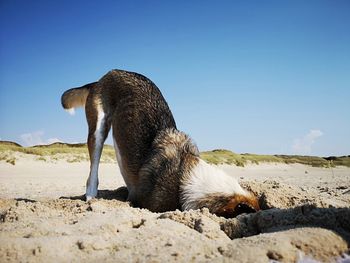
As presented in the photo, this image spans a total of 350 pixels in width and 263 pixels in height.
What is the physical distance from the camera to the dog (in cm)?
438

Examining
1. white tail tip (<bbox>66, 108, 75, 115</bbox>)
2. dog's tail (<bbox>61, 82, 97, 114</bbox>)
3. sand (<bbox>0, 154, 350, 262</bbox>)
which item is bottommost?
sand (<bbox>0, 154, 350, 262</bbox>)

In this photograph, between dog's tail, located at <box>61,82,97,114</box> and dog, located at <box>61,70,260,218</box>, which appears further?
dog's tail, located at <box>61,82,97,114</box>

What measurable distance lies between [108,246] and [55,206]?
2396mm

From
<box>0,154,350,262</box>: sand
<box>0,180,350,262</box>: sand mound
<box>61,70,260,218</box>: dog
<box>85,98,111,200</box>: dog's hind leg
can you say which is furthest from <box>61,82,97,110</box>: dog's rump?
<box>0,180,350,262</box>: sand mound

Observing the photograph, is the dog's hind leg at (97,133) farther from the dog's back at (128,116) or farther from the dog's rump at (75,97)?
the dog's rump at (75,97)

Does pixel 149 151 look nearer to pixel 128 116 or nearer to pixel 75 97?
pixel 128 116

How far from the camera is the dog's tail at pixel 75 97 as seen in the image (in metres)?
7.57

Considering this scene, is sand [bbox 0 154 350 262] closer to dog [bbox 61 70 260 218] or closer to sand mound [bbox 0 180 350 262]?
sand mound [bbox 0 180 350 262]

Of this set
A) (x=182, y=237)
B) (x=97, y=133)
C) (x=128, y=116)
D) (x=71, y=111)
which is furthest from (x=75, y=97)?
(x=182, y=237)

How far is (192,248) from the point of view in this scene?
2.34m

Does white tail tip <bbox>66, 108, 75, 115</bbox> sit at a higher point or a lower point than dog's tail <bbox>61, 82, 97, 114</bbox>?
lower

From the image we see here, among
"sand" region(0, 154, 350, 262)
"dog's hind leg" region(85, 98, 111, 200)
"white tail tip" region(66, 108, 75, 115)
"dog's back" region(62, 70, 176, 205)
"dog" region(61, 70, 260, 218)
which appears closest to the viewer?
"sand" region(0, 154, 350, 262)

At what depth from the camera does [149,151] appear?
5.58 metres

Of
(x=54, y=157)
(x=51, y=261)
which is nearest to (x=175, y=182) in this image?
(x=51, y=261)
